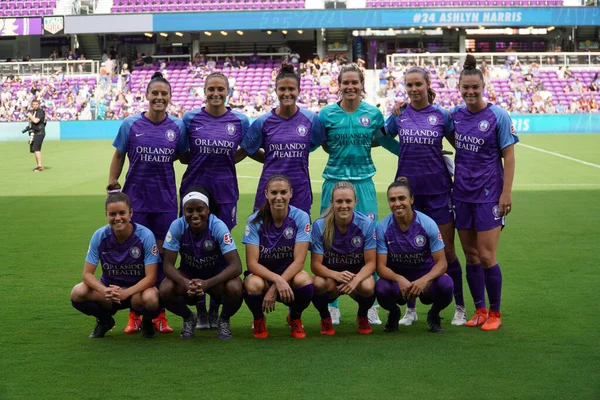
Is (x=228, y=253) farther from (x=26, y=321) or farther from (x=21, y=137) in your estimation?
(x=21, y=137)

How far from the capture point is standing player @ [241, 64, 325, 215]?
662cm

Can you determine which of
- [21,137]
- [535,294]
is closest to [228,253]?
[535,294]

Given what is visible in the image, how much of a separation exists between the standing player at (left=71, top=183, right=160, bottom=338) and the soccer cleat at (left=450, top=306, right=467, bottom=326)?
88.3 inches

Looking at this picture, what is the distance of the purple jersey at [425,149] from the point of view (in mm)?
6520

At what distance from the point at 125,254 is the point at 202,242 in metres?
0.55

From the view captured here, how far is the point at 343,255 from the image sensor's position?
250 inches

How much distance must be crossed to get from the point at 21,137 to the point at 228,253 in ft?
103

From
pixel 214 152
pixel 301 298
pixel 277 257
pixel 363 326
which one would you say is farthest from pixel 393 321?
pixel 214 152

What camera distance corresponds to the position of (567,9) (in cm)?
4128

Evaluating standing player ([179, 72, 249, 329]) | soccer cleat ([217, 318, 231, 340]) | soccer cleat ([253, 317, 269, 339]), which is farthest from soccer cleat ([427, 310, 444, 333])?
standing player ([179, 72, 249, 329])

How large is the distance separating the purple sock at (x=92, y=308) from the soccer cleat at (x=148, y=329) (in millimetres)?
270

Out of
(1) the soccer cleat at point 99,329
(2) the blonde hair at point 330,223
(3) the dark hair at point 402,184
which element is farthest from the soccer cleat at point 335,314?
(1) the soccer cleat at point 99,329

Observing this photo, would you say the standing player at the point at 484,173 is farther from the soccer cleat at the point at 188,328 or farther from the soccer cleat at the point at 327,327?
the soccer cleat at the point at 188,328

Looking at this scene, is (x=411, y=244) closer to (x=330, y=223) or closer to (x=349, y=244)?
(x=349, y=244)
